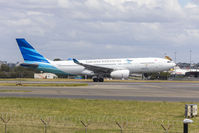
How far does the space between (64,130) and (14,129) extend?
2028 millimetres

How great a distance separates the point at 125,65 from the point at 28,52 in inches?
745

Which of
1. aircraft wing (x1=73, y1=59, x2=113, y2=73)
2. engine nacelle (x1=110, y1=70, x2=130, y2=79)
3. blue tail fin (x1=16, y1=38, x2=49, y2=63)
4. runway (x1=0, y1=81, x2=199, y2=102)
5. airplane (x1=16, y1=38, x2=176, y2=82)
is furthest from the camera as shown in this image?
blue tail fin (x1=16, y1=38, x2=49, y2=63)

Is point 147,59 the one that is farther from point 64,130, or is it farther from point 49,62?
point 64,130

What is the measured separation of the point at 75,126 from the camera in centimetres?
1477

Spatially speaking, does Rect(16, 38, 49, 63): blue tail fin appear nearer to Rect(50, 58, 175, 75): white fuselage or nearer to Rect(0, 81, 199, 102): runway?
Rect(50, 58, 175, 75): white fuselage

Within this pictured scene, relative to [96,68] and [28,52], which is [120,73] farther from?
[28,52]

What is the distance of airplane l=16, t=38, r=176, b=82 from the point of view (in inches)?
2537

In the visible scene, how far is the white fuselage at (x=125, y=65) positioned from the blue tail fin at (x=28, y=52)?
3.18 meters

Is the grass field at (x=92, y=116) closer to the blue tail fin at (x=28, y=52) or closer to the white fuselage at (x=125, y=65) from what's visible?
the white fuselage at (x=125, y=65)

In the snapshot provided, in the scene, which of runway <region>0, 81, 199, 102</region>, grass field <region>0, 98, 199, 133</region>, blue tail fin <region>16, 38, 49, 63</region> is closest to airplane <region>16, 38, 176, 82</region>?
blue tail fin <region>16, 38, 49, 63</region>

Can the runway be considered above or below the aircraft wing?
below

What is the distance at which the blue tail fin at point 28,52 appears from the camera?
222 ft

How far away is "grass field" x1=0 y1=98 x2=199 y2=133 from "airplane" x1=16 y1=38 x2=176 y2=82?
3772 centimetres

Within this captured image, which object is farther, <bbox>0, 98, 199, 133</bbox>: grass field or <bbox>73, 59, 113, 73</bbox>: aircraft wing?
<bbox>73, 59, 113, 73</bbox>: aircraft wing
